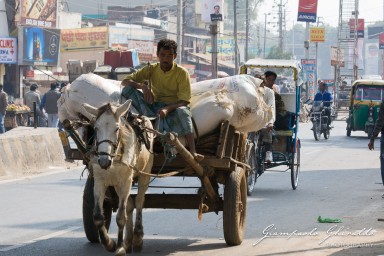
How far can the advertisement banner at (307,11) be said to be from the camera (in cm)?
6375

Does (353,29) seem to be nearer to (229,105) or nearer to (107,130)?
(229,105)

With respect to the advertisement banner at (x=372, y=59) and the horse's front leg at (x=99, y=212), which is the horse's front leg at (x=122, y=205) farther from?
the advertisement banner at (x=372, y=59)

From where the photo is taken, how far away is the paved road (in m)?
10.2

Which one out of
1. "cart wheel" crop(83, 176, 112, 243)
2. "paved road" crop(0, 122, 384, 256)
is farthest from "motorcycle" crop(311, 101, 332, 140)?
"cart wheel" crop(83, 176, 112, 243)

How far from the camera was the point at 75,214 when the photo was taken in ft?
42.8

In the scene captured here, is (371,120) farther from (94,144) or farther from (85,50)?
(85,50)

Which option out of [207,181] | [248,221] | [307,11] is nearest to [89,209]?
[207,181]

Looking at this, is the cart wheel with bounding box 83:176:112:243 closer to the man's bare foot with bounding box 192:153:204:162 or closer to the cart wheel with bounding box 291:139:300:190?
the man's bare foot with bounding box 192:153:204:162

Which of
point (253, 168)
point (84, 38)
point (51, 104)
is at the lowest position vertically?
point (253, 168)

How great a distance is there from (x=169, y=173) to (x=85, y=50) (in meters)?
52.9

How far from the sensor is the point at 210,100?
1027 centimetres

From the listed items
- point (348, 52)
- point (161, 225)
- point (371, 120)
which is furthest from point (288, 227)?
point (348, 52)

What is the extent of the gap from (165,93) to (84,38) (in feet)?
171

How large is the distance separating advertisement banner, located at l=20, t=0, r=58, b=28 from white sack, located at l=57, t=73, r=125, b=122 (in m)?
37.6
